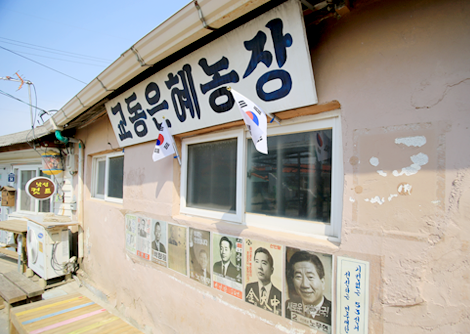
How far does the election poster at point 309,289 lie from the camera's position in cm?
179

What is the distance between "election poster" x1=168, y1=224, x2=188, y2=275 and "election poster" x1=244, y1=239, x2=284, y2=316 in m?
0.92

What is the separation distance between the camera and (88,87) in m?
3.67

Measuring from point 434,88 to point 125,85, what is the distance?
339 cm

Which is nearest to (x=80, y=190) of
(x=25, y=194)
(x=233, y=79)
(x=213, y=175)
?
(x=25, y=194)

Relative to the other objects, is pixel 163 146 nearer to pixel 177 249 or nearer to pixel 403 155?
pixel 177 249

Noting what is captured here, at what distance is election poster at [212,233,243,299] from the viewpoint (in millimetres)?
2348

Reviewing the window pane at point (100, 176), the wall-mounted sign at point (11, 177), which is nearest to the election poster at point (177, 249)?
the window pane at point (100, 176)

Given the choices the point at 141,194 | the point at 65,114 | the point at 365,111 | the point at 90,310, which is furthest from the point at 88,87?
the point at 365,111

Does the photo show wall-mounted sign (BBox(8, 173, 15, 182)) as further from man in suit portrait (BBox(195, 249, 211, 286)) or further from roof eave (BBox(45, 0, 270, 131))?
man in suit portrait (BBox(195, 249, 211, 286))

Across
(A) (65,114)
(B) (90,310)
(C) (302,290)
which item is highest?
(A) (65,114)

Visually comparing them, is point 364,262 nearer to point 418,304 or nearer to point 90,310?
point 418,304

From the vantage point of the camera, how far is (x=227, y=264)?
8.02ft

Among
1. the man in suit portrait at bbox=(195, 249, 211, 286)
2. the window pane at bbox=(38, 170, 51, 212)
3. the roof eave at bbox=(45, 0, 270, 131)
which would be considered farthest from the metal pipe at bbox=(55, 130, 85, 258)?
the man in suit portrait at bbox=(195, 249, 211, 286)

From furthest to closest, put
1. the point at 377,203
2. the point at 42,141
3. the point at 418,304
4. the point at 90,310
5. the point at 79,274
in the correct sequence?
the point at 42,141 → the point at 79,274 → the point at 90,310 → the point at 377,203 → the point at 418,304
